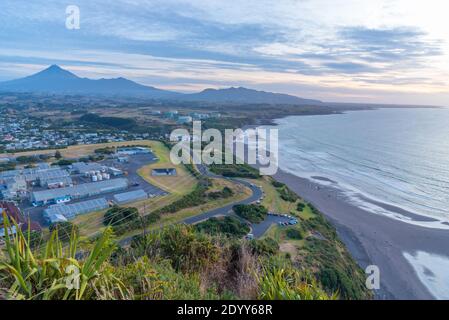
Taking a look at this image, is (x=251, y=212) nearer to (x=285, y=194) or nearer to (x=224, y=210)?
(x=224, y=210)

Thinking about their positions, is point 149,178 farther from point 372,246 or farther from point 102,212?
point 372,246

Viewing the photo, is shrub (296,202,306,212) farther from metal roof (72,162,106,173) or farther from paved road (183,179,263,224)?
metal roof (72,162,106,173)

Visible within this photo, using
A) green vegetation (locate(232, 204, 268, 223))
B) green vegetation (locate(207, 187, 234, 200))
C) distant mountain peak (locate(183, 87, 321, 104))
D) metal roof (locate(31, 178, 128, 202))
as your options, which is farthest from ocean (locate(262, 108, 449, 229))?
distant mountain peak (locate(183, 87, 321, 104))

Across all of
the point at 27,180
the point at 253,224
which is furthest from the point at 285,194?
the point at 27,180

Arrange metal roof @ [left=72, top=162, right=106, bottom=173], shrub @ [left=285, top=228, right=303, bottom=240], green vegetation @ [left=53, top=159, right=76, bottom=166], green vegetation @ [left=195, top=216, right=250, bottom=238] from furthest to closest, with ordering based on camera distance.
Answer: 1. green vegetation @ [left=53, top=159, right=76, bottom=166]
2. metal roof @ [left=72, top=162, right=106, bottom=173]
3. shrub @ [left=285, top=228, right=303, bottom=240]
4. green vegetation @ [left=195, top=216, right=250, bottom=238]

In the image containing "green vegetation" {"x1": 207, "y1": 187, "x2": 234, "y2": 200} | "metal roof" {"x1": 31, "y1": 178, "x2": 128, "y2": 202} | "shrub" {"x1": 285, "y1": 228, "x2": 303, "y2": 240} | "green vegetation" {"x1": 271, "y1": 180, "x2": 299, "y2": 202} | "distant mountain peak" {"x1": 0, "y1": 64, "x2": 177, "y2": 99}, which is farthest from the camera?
"distant mountain peak" {"x1": 0, "y1": 64, "x2": 177, "y2": 99}

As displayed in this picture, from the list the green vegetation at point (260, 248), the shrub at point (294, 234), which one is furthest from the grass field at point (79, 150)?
the green vegetation at point (260, 248)
